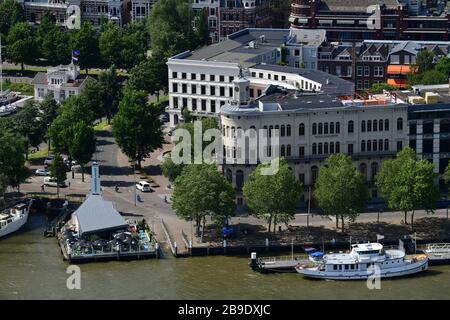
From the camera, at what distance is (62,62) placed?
157 m

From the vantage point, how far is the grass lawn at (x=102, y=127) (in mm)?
133500

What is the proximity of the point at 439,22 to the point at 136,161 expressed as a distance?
4253cm

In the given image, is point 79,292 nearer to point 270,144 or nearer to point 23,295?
point 23,295

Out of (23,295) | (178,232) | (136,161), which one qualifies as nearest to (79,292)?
(23,295)

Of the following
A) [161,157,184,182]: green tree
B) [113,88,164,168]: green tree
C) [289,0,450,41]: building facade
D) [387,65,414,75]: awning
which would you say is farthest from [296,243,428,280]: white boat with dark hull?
[289,0,450,41]: building facade

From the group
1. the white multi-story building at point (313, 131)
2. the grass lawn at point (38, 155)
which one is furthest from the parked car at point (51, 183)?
the white multi-story building at point (313, 131)

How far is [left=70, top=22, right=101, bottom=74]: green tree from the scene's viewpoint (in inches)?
6068

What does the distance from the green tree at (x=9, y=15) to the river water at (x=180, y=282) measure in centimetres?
7128

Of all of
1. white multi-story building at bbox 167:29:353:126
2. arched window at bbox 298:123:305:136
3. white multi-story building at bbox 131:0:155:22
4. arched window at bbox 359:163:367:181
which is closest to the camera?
arched window at bbox 298:123:305:136

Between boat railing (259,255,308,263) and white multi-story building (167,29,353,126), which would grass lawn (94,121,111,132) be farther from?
boat railing (259,255,308,263)

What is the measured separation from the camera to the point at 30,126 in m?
125

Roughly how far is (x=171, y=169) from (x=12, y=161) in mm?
12427

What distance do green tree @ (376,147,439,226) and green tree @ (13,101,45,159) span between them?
3470cm

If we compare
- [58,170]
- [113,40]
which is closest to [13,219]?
[58,170]
